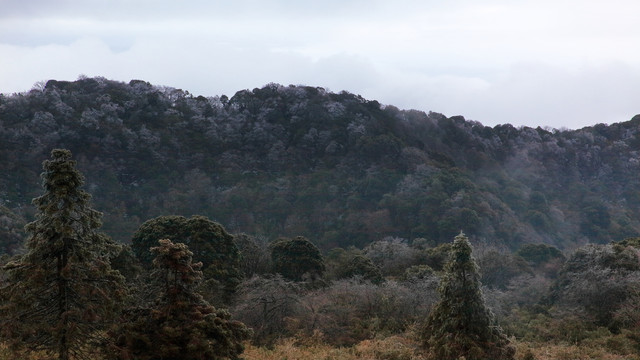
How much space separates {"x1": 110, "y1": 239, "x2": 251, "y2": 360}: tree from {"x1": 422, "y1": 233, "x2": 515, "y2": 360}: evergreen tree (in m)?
6.20

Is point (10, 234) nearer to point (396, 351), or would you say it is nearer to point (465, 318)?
point (396, 351)

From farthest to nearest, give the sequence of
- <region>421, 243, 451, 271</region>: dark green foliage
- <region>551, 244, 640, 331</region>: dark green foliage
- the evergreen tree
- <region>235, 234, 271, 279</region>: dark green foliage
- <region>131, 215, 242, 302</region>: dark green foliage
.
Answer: <region>421, 243, 451, 271</region>: dark green foliage
<region>235, 234, 271, 279</region>: dark green foliage
<region>131, 215, 242, 302</region>: dark green foliage
<region>551, 244, 640, 331</region>: dark green foliage
the evergreen tree

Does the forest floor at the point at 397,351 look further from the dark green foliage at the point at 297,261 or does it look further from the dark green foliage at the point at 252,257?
the dark green foliage at the point at 252,257

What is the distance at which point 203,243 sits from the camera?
92.4 feet

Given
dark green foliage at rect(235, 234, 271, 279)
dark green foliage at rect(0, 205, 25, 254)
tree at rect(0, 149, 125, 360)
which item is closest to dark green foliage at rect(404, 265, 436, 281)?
dark green foliage at rect(235, 234, 271, 279)

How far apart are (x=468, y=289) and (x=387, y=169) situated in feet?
191

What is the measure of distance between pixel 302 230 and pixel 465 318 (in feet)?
161

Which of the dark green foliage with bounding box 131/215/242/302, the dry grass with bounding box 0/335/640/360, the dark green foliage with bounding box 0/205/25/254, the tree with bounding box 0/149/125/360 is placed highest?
the tree with bounding box 0/149/125/360

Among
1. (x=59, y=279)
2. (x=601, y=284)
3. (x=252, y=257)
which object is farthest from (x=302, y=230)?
(x=59, y=279)

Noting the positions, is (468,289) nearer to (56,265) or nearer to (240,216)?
(56,265)

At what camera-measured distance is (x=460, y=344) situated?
1554 centimetres

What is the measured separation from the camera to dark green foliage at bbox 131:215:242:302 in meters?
27.3

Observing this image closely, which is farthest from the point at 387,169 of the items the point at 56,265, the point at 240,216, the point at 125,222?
the point at 56,265

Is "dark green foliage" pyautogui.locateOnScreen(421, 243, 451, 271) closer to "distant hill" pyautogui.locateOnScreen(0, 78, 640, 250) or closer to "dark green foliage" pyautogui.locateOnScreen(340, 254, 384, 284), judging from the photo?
"dark green foliage" pyautogui.locateOnScreen(340, 254, 384, 284)
